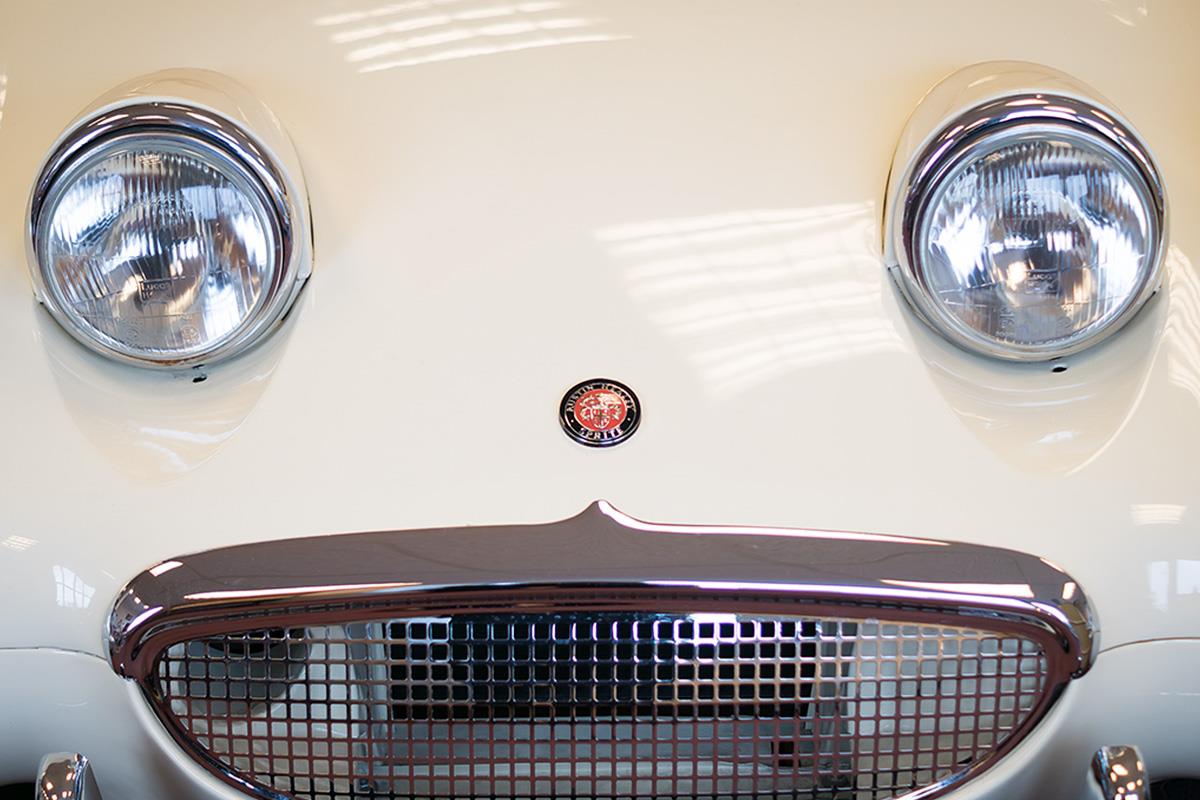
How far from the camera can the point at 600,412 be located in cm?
97

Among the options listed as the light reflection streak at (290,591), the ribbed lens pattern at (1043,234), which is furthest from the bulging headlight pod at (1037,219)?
the light reflection streak at (290,591)

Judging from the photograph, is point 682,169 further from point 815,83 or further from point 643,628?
point 643,628

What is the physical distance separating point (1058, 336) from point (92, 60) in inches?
35.5

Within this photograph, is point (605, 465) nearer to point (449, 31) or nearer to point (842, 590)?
point (842, 590)

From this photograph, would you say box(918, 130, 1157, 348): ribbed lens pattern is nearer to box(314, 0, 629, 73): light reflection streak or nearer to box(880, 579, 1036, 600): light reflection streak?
box(880, 579, 1036, 600): light reflection streak

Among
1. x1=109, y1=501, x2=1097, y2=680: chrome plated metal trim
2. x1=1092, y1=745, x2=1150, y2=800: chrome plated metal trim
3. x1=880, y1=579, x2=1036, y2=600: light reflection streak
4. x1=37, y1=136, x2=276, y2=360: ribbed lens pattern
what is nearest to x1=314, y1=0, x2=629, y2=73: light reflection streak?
x1=37, y1=136, x2=276, y2=360: ribbed lens pattern

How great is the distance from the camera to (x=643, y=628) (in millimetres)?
927

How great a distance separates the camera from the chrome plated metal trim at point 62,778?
938 mm

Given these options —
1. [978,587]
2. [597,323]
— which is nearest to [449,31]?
[597,323]

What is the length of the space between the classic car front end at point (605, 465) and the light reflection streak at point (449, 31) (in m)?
0.14

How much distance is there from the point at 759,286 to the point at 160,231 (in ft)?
1.58

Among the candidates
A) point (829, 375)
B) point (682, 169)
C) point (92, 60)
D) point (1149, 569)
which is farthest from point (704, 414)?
point (92, 60)

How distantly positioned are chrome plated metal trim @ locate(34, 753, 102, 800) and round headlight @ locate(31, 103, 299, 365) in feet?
1.04

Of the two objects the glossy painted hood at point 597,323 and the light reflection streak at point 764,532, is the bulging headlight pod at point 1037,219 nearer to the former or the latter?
the glossy painted hood at point 597,323
